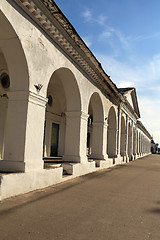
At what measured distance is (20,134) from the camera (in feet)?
17.6

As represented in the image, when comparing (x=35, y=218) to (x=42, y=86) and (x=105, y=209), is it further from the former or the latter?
(x=42, y=86)

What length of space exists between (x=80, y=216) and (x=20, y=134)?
8.12ft

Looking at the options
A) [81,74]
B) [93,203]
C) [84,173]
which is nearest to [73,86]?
[81,74]

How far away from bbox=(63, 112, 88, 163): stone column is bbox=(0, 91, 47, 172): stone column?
303 cm

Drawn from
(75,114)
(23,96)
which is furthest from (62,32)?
(75,114)

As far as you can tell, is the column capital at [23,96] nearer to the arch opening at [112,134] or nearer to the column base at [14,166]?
the column base at [14,166]

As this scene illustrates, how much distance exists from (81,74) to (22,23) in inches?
154

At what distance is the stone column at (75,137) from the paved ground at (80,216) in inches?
103

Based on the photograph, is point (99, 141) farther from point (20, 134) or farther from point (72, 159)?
point (20, 134)

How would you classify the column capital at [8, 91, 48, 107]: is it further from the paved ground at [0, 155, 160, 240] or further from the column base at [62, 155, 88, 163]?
the column base at [62, 155, 88, 163]

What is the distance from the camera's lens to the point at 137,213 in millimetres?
4223

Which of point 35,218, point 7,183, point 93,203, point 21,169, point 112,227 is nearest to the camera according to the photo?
point 112,227

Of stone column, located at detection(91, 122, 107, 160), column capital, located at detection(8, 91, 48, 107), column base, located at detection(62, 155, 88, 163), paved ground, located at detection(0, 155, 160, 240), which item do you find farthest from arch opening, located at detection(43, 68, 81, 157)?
paved ground, located at detection(0, 155, 160, 240)

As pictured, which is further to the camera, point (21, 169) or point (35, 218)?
point (21, 169)
